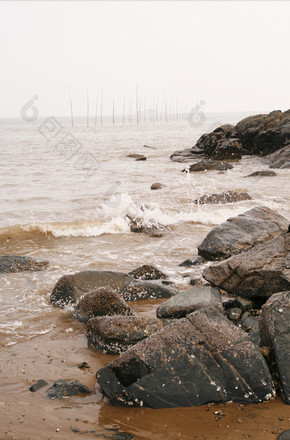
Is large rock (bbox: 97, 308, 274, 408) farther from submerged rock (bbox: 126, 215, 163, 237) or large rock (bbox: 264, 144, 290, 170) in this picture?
large rock (bbox: 264, 144, 290, 170)

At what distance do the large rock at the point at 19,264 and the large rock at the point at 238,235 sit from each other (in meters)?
2.65

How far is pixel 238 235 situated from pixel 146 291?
223 cm

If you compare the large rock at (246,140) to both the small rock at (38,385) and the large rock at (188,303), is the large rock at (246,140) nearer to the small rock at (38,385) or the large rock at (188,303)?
the large rock at (188,303)

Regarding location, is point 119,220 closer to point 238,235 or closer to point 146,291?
point 238,235

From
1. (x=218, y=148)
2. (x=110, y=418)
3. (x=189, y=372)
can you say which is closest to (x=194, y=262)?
(x=189, y=372)

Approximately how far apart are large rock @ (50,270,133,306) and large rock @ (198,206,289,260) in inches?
69.1

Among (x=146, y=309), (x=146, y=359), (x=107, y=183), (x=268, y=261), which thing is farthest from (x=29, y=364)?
(x=107, y=183)

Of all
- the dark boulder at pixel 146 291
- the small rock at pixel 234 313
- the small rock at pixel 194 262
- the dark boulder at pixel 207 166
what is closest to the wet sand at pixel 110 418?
the small rock at pixel 234 313

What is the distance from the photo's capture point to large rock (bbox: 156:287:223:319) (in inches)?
180

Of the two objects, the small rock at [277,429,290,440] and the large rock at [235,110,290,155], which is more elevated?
the large rock at [235,110,290,155]

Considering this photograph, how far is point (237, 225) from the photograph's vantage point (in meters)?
7.53

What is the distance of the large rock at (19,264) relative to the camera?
7.04m

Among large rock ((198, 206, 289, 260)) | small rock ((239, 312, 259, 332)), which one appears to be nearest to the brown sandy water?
large rock ((198, 206, 289, 260))

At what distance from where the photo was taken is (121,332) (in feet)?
13.9
